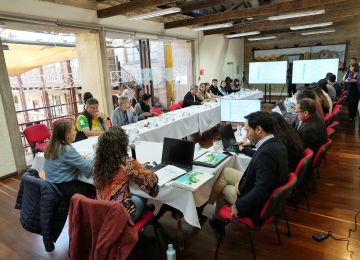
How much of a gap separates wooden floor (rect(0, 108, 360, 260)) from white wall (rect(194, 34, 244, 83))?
255 inches

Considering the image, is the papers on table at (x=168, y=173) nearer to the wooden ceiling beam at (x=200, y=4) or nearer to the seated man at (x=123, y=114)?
the seated man at (x=123, y=114)

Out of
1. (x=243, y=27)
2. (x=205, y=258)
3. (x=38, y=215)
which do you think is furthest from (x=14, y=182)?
(x=243, y=27)

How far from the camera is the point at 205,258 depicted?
2135 millimetres

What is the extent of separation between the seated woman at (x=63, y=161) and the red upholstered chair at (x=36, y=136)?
2.04 meters

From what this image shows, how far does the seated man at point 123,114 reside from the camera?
163 inches

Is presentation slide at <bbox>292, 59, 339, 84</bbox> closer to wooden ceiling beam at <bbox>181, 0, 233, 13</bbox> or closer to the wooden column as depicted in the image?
wooden ceiling beam at <bbox>181, 0, 233, 13</bbox>

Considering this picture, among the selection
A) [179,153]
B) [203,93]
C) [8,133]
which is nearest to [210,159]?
[179,153]

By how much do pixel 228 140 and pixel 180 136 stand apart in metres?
2.04

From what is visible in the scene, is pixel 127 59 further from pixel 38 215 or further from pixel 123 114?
pixel 38 215

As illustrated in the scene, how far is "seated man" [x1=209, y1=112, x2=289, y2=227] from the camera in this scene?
1.77m

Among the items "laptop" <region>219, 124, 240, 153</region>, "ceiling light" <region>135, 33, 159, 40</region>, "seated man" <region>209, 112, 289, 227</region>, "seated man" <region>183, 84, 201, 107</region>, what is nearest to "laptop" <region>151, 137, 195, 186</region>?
"seated man" <region>209, 112, 289, 227</region>

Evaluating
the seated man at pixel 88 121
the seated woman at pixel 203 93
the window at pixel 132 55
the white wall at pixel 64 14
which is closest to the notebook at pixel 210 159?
the seated man at pixel 88 121

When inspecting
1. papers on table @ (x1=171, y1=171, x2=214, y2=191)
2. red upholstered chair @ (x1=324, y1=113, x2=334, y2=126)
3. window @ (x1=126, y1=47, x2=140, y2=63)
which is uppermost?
window @ (x1=126, y1=47, x2=140, y2=63)

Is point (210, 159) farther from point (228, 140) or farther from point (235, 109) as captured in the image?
point (235, 109)
